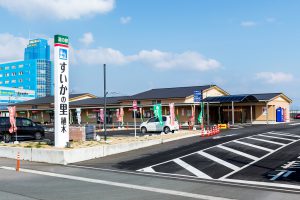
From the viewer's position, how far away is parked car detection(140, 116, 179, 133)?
99.4 ft

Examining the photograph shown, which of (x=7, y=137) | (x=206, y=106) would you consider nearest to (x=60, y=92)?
(x=7, y=137)

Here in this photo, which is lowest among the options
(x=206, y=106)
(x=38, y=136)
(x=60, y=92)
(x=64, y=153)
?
(x=64, y=153)

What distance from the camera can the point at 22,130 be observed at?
25.0 meters

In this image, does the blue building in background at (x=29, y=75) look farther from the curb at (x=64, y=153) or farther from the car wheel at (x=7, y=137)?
the curb at (x=64, y=153)

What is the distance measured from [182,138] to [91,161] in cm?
921

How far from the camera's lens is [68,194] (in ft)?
31.1

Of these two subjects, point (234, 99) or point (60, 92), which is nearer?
point (60, 92)

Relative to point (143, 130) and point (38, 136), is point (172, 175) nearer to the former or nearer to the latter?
point (38, 136)

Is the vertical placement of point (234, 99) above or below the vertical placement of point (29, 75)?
below

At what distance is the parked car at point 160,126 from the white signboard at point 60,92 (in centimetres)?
1292

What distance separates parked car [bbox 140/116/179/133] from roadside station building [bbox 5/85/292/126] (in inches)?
396

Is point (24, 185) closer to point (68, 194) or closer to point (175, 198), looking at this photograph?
point (68, 194)

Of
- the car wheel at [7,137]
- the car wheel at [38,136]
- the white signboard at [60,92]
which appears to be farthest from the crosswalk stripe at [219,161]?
the car wheel at [7,137]

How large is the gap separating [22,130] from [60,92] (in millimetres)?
8093
